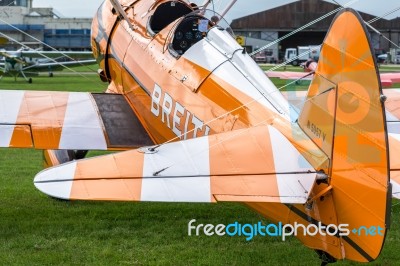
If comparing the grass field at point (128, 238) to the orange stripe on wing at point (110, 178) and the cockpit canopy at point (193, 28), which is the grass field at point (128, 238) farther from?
the cockpit canopy at point (193, 28)

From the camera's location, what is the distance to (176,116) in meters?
5.54

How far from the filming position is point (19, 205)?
22.4 feet

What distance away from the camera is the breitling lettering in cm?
514

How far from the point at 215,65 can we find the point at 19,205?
2.76 metres

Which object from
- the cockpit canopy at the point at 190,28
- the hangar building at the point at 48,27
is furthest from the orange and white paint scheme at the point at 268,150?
the hangar building at the point at 48,27

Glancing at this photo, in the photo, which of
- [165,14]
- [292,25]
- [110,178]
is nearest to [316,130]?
[110,178]

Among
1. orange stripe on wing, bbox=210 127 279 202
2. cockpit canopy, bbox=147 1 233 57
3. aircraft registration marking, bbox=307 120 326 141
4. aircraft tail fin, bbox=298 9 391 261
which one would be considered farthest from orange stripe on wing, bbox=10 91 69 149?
aircraft tail fin, bbox=298 9 391 261

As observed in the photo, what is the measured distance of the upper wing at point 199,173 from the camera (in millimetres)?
3686

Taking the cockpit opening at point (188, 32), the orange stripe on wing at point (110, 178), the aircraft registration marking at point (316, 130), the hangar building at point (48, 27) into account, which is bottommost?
the hangar building at point (48, 27)

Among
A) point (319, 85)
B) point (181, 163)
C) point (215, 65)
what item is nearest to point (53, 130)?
point (215, 65)

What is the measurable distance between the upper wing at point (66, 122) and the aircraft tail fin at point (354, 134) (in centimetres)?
289

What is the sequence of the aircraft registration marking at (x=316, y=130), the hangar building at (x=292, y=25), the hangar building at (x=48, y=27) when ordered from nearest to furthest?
the aircraft registration marking at (x=316, y=130) < the hangar building at (x=48, y=27) < the hangar building at (x=292, y=25)

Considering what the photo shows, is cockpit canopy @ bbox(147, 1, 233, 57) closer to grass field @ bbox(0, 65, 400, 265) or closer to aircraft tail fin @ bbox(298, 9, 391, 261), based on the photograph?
grass field @ bbox(0, 65, 400, 265)

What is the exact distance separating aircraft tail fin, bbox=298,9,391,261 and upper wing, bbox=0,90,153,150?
289 cm
